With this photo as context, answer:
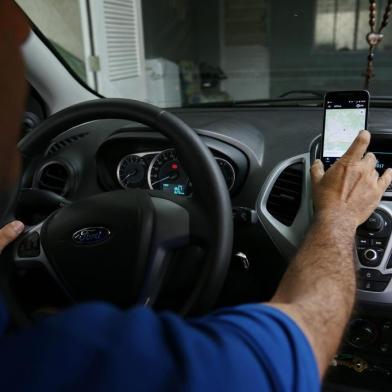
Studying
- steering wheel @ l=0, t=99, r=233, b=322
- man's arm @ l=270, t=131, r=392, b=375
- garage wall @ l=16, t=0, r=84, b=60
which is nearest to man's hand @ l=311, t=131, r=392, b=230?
man's arm @ l=270, t=131, r=392, b=375

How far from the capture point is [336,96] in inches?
44.1

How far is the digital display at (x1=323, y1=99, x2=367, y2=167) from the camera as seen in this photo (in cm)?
111

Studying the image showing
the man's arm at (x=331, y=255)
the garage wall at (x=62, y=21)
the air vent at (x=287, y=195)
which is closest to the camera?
the man's arm at (x=331, y=255)

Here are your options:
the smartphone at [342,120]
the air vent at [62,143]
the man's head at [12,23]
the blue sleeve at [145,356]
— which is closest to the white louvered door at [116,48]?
the air vent at [62,143]

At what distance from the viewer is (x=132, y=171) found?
1.45 m

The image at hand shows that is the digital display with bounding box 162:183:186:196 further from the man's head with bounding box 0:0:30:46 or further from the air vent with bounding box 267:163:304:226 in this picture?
the man's head with bounding box 0:0:30:46

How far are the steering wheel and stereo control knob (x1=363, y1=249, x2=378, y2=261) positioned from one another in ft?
1.26

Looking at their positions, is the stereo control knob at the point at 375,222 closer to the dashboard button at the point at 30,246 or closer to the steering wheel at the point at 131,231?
the steering wheel at the point at 131,231

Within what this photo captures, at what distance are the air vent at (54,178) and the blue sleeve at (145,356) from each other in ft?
3.39

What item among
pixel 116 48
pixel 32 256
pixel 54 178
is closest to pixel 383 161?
pixel 32 256

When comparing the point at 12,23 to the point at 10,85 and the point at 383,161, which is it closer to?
the point at 10,85

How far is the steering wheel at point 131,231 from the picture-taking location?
3.00ft

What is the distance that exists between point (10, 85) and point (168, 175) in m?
0.91

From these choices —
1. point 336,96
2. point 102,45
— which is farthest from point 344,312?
point 102,45
